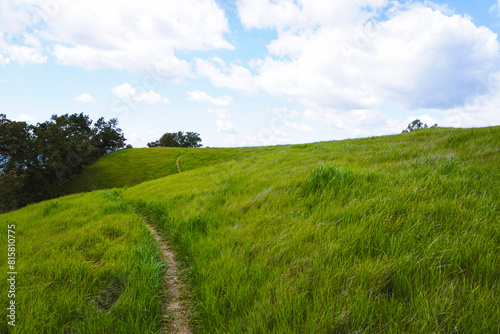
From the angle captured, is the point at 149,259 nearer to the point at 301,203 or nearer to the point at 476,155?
the point at 301,203

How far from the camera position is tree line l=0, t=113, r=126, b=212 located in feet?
134

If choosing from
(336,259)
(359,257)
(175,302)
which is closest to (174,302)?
(175,302)

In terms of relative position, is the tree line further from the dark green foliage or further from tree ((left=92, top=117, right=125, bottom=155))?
the dark green foliage

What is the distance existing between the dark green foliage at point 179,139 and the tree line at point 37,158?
61.6 meters

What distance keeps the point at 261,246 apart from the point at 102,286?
2.48 meters

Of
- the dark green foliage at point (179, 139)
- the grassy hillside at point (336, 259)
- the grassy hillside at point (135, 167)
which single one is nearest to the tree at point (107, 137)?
the grassy hillside at point (135, 167)

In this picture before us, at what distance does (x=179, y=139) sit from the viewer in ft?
403

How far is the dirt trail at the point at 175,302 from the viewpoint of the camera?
2.77 m

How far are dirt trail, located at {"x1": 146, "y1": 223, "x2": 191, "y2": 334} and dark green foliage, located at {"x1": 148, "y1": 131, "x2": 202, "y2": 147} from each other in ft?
409

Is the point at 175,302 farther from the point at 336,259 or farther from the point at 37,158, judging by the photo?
the point at 37,158

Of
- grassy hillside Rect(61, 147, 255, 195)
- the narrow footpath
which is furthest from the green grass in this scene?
grassy hillside Rect(61, 147, 255, 195)

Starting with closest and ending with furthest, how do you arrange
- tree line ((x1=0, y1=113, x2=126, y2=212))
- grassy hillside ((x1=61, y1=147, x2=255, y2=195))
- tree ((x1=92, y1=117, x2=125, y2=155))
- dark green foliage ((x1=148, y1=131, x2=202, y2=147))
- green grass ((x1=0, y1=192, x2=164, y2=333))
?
green grass ((x1=0, y1=192, x2=164, y2=333)), tree line ((x1=0, y1=113, x2=126, y2=212)), grassy hillside ((x1=61, y1=147, x2=255, y2=195)), tree ((x1=92, y1=117, x2=125, y2=155)), dark green foliage ((x1=148, y1=131, x2=202, y2=147))

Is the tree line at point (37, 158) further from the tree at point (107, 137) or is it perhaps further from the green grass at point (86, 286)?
the green grass at point (86, 286)

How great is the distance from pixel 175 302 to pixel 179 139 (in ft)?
418
